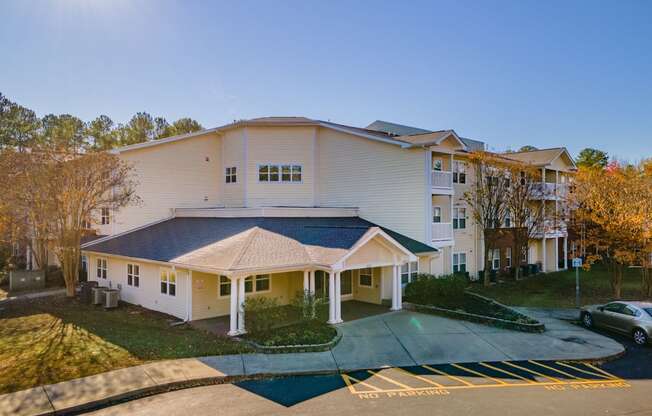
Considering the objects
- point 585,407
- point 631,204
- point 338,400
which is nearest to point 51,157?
point 338,400

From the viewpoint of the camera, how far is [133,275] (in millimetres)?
21281

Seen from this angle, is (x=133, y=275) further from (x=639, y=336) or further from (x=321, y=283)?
(x=639, y=336)

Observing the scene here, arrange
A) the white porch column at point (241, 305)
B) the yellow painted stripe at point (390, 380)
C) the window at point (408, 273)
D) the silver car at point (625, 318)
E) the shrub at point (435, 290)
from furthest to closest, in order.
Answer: the window at point (408, 273)
the shrub at point (435, 290)
the white porch column at point (241, 305)
the silver car at point (625, 318)
the yellow painted stripe at point (390, 380)

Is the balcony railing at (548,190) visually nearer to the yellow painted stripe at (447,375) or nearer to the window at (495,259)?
the window at (495,259)

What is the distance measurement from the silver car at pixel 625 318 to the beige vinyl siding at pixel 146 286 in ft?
56.2

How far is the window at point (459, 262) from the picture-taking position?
2715 centimetres

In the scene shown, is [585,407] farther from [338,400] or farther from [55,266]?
[55,266]

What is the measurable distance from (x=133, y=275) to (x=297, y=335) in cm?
1089

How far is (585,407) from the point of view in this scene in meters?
9.71

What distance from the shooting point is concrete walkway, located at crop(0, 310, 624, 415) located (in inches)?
395

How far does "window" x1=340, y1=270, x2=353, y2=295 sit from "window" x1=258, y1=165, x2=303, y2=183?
7.41 metres

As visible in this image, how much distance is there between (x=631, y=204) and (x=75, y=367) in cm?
2560

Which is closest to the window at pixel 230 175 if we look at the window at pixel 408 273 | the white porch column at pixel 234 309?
the window at pixel 408 273

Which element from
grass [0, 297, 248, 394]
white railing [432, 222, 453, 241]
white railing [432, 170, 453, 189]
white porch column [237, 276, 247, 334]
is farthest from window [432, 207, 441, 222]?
grass [0, 297, 248, 394]
